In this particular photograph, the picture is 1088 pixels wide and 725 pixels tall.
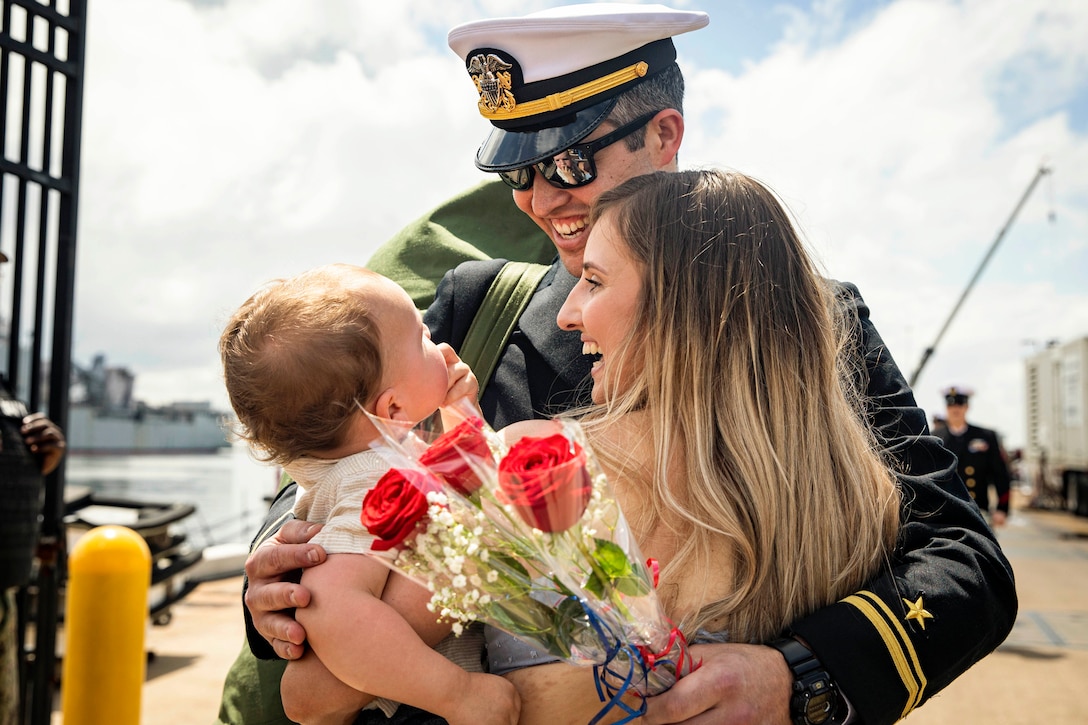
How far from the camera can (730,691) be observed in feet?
4.54

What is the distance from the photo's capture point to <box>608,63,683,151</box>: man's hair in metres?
2.33

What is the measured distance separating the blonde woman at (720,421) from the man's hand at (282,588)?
32 centimetres

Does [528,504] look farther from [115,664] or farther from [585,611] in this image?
[115,664]

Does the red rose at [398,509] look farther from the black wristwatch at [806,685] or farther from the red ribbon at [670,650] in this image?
the black wristwatch at [806,685]

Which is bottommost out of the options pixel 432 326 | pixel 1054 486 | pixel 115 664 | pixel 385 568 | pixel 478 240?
pixel 1054 486

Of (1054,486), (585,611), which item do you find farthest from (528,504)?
(1054,486)

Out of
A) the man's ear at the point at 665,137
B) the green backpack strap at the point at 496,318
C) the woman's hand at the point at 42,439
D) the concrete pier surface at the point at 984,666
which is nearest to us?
the green backpack strap at the point at 496,318

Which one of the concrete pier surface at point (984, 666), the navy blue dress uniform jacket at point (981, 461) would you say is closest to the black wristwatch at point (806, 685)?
the concrete pier surface at point (984, 666)

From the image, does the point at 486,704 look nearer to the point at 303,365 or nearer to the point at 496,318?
the point at 303,365

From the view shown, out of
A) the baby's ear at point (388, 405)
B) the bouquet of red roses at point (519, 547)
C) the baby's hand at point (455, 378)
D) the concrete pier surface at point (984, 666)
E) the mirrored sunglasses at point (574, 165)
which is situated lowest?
the concrete pier surface at point (984, 666)

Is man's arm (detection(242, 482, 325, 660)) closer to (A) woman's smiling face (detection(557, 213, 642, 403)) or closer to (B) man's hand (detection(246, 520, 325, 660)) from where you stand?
(B) man's hand (detection(246, 520, 325, 660))

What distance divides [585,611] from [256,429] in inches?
28.4

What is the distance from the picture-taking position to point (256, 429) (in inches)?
65.3

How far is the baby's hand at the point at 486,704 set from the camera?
1.37 metres
